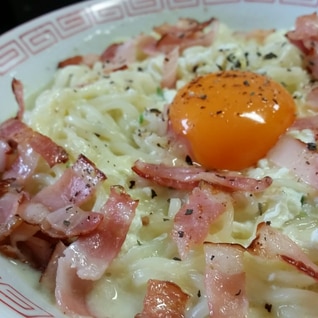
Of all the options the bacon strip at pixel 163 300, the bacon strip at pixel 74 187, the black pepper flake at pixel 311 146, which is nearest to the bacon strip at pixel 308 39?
the black pepper flake at pixel 311 146

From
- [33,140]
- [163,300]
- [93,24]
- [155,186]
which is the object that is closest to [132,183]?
[155,186]

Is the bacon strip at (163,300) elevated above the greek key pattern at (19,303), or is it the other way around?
the greek key pattern at (19,303)

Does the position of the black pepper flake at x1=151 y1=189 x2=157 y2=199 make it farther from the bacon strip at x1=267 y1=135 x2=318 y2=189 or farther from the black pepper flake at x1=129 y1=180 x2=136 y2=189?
the bacon strip at x1=267 y1=135 x2=318 y2=189

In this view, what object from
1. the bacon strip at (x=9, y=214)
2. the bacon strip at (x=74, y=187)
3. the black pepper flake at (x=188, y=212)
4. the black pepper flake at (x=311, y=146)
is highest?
the bacon strip at (x=9, y=214)

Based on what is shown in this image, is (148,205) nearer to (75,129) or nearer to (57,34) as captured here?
(75,129)

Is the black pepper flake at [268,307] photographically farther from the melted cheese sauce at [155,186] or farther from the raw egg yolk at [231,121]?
the raw egg yolk at [231,121]

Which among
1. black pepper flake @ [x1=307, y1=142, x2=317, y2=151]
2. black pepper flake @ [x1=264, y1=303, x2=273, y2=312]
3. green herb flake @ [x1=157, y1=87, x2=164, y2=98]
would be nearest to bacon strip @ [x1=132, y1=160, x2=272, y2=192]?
black pepper flake @ [x1=307, y1=142, x2=317, y2=151]

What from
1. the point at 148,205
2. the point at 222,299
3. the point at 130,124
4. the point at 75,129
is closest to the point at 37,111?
the point at 75,129
